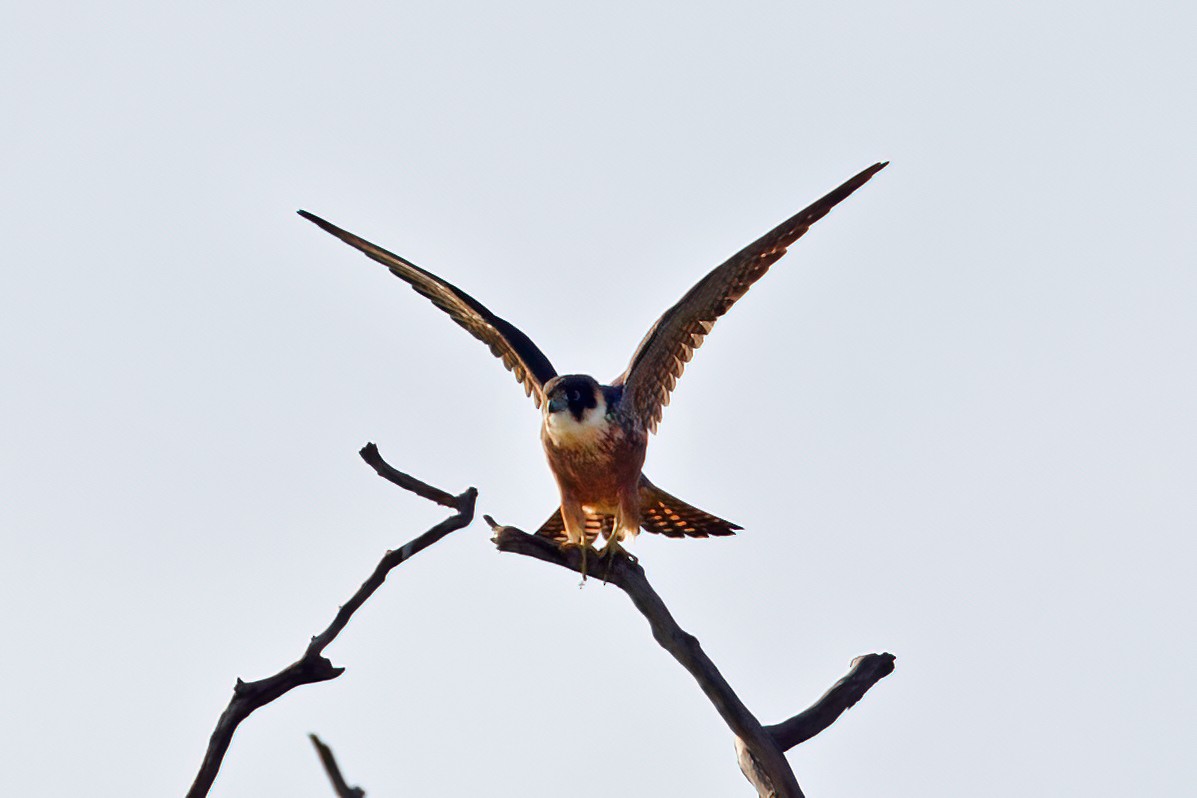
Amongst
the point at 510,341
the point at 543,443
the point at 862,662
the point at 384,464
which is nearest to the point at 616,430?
the point at 543,443

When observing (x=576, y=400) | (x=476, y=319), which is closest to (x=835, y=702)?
(x=576, y=400)

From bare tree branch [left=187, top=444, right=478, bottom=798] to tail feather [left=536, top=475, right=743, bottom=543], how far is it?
8.68 feet

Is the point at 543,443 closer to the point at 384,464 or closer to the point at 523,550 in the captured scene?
the point at 523,550

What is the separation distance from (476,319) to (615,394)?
102cm

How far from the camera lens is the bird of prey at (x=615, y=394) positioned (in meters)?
7.17

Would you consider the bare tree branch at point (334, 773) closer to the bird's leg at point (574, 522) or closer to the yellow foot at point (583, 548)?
the yellow foot at point (583, 548)

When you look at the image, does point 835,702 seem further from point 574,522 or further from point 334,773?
point 334,773

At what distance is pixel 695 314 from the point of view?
7734mm

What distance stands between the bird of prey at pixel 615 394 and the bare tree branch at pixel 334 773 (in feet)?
11.5

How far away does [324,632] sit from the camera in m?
4.72

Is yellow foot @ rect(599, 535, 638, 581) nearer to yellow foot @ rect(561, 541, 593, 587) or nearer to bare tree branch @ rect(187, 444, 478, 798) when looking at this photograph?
yellow foot @ rect(561, 541, 593, 587)

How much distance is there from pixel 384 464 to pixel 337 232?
3.32 m

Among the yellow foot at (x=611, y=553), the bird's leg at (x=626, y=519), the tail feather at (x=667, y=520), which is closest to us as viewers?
the yellow foot at (x=611, y=553)

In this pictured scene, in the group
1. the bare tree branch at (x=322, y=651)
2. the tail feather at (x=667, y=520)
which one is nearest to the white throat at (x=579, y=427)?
the tail feather at (x=667, y=520)
